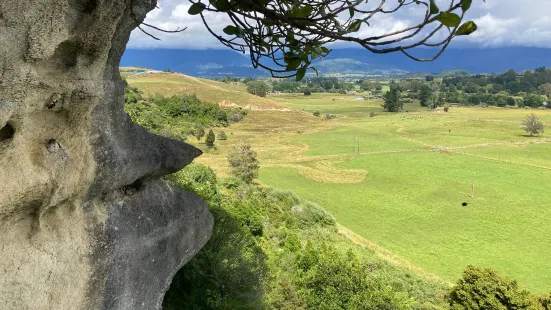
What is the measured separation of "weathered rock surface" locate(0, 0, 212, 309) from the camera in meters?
3.91

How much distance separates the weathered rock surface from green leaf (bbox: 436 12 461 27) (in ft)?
9.85

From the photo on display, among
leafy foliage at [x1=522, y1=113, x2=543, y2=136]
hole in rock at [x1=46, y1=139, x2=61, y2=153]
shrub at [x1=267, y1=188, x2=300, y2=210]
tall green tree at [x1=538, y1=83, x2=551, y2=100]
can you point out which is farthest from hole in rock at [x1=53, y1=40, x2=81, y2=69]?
tall green tree at [x1=538, y1=83, x2=551, y2=100]

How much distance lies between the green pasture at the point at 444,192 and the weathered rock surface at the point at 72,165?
1320 inches

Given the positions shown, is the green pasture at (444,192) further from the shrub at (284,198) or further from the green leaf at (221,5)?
the green leaf at (221,5)

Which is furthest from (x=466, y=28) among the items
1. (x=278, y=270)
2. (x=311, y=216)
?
(x=311, y=216)

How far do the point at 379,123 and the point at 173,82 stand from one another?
5368cm

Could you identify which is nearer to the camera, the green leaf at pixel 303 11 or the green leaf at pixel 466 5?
the green leaf at pixel 466 5

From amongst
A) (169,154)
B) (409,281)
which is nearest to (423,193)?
(409,281)

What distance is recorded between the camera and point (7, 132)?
4070 millimetres

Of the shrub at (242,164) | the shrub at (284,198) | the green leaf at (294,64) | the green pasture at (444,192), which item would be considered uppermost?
the green leaf at (294,64)

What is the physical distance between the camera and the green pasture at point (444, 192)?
38.8 meters

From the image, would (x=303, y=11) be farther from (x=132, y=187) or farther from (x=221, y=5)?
(x=132, y=187)

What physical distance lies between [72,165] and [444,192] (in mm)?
57117

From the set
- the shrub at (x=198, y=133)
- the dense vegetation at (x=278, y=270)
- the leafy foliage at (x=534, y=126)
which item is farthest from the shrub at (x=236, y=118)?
the leafy foliage at (x=534, y=126)
